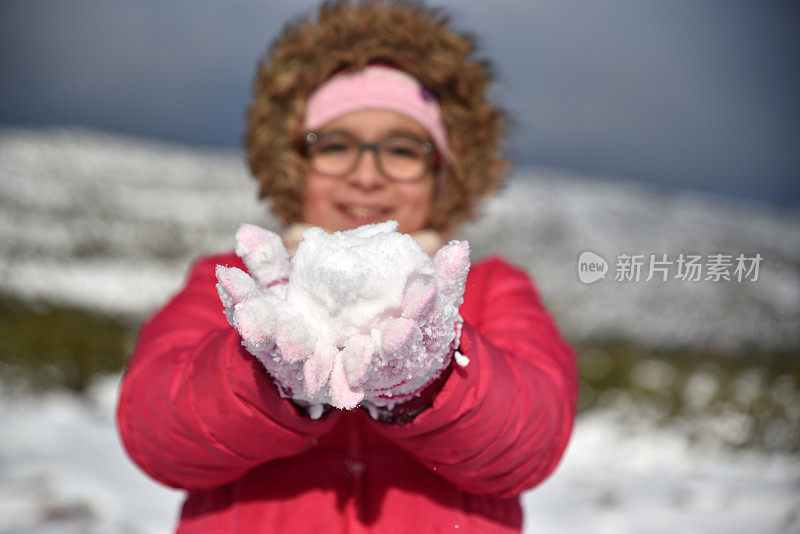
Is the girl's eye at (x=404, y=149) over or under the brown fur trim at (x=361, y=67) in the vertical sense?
under

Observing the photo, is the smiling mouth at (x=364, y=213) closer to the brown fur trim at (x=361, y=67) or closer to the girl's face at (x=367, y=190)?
the girl's face at (x=367, y=190)

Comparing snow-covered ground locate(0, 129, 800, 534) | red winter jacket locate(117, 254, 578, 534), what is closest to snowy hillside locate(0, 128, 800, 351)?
snow-covered ground locate(0, 129, 800, 534)

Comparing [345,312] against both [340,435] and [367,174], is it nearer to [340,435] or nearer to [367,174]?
[340,435]

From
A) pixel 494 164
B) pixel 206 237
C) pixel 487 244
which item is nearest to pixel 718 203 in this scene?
pixel 487 244

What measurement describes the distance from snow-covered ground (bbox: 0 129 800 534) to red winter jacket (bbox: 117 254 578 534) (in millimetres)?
906

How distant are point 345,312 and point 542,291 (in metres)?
25.3

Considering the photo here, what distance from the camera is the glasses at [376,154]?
1927 millimetres

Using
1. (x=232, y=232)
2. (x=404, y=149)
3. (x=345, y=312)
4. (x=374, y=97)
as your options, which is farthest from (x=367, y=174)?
(x=232, y=232)

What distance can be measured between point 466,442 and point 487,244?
3258 cm

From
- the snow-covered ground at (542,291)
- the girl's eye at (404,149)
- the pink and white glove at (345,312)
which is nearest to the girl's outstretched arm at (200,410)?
the pink and white glove at (345,312)

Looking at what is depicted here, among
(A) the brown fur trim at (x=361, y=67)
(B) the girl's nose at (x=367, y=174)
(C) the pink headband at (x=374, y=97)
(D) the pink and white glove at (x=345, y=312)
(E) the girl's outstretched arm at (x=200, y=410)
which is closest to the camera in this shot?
(D) the pink and white glove at (x=345, y=312)

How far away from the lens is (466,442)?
1.15 meters

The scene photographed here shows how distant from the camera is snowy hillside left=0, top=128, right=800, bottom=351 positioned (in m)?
19.0

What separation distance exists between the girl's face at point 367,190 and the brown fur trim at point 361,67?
20 centimetres
